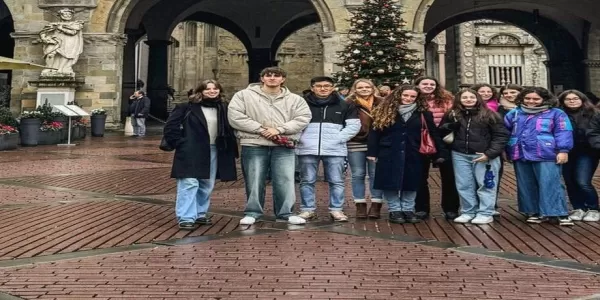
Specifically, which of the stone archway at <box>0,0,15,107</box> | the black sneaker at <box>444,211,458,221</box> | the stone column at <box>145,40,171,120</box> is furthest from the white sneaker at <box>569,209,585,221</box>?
the stone archway at <box>0,0,15,107</box>

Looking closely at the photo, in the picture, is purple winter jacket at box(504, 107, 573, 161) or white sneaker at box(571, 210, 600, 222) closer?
purple winter jacket at box(504, 107, 573, 161)

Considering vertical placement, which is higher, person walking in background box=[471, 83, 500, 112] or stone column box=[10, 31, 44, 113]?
stone column box=[10, 31, 44, 113]

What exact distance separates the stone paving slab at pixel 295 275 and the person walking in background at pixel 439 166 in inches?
61.9

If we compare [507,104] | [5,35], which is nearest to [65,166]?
[507,104]

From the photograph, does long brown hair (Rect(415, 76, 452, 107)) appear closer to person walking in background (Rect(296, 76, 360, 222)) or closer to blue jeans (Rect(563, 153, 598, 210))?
person walking in background (Rect(296, 76, 360, 222))

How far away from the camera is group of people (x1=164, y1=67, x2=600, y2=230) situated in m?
6.00

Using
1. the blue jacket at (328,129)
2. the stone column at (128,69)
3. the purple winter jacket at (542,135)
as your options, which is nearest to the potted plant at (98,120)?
the stone column at (128,69)

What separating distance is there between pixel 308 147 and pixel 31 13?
54.1ft

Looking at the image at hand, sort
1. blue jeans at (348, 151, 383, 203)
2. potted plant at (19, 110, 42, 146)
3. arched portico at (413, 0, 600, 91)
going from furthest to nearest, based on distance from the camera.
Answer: arched portico at (413, 0, 600, 91)
potted plant at (19, 110, 42, 146)
blue jeans at (348, 151, 383, 203)

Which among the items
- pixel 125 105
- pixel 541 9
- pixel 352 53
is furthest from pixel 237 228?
pixel 541 9

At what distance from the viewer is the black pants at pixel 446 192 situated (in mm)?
6566

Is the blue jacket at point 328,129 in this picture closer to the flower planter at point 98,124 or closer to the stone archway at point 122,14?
the stone archway at point 122,14

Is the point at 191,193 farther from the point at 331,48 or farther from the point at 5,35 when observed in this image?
the point at 5,35

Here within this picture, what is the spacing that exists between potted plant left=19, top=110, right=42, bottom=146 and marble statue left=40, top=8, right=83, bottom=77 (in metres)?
3.29
